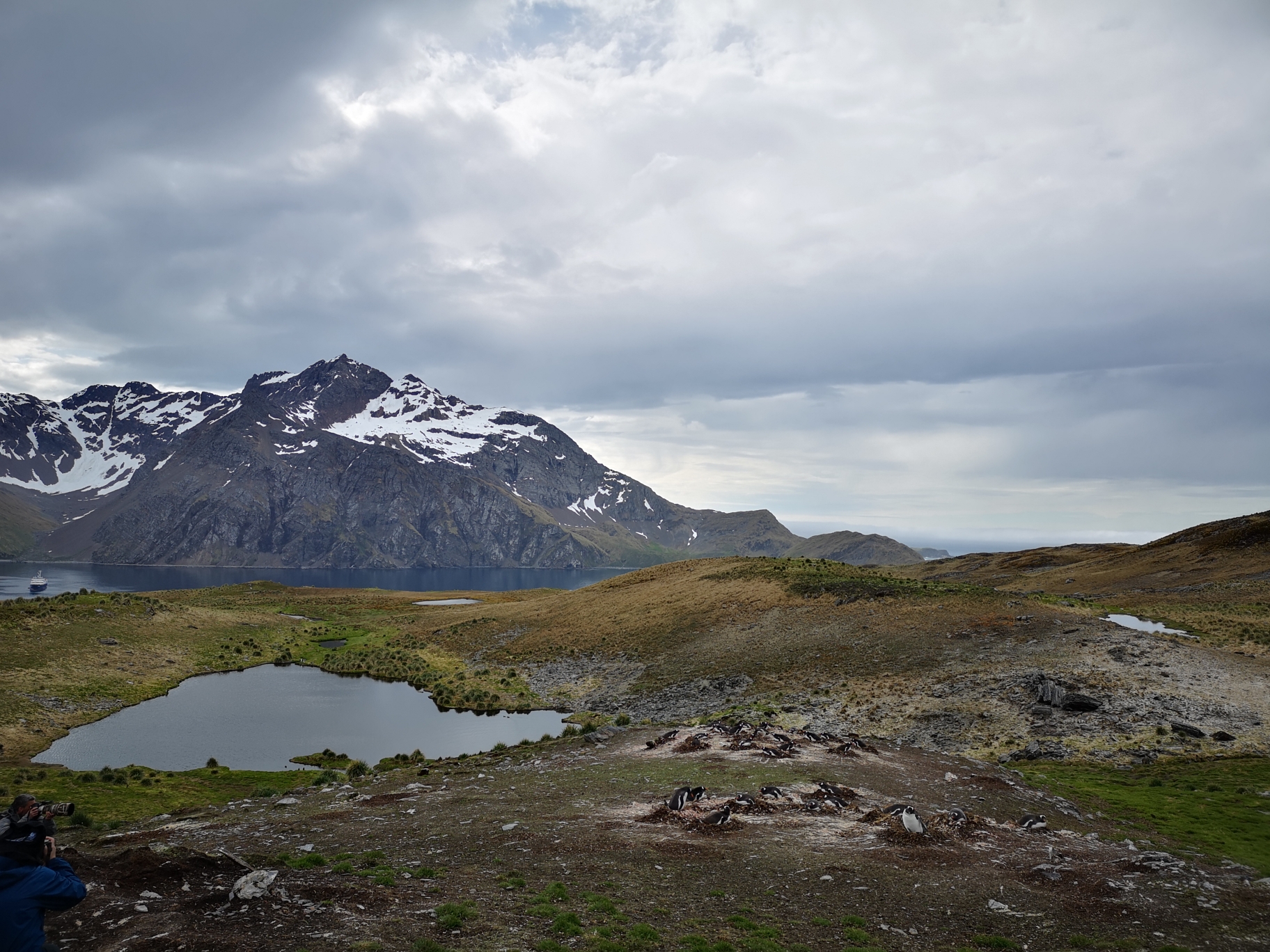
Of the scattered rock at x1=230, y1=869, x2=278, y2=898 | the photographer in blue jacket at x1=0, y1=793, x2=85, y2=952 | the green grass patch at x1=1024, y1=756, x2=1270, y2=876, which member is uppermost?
the photographer in blue jacket at x1=0, y1=793, x2=85, y2=952

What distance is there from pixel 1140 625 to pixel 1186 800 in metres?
33.5

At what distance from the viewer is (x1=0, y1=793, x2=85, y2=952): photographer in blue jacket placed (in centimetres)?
855

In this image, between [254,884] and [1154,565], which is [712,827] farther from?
[1154,565]

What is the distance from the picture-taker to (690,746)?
3303cm

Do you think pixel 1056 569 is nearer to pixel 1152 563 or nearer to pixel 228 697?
pixel 1152 563

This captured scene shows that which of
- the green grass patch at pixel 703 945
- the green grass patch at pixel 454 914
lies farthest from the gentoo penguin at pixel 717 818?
the green grass patch at pixel 454 914

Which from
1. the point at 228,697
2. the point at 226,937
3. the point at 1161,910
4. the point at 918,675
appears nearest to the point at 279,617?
the point at 228,697

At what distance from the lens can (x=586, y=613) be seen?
7831 centimetres

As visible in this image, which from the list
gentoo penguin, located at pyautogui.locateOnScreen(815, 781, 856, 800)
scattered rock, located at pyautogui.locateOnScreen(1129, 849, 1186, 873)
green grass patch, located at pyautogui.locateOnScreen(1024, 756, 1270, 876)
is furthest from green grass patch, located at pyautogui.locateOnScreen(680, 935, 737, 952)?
green grass patch, located at pyautogui.locateOnScreen(1024, 756, 1270, 876)

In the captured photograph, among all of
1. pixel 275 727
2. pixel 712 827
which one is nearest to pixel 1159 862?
pixel 712 827

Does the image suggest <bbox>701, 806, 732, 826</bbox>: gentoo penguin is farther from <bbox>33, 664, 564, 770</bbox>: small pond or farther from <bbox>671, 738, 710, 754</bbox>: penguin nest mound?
<bbox>33, 664, 564, 770</bbox>: small pond

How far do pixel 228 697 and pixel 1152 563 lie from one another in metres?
111

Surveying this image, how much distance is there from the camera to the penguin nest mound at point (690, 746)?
32688mm

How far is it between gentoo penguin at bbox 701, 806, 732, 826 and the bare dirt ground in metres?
0.43
